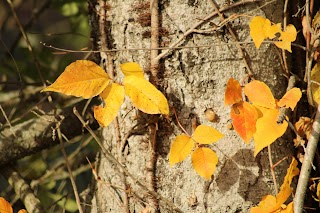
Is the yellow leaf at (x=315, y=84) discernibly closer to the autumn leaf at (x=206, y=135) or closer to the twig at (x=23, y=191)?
the autumn leaf at (x=206, y=135)

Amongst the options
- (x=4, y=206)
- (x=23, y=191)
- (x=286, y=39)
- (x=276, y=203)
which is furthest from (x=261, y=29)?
(x=23, y=191)

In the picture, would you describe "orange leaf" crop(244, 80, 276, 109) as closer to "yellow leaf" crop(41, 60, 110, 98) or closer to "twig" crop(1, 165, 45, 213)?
"yellow leaf" crop(41, 60, 110, 98)

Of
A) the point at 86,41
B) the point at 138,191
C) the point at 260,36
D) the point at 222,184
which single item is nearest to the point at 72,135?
the point at 86,41

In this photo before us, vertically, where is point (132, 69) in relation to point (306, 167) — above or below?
above

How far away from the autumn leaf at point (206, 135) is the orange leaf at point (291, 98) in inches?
7.2

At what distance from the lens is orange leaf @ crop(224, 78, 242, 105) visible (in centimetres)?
135

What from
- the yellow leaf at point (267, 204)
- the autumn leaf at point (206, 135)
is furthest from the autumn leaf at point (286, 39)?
the yellow leaf at point (267, 204)

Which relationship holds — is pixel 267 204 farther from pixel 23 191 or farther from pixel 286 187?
pixel 23 191

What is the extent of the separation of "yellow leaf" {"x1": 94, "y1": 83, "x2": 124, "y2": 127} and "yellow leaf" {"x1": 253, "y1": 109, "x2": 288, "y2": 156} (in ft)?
1.05

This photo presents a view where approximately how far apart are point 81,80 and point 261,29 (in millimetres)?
426

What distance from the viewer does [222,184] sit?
142cm

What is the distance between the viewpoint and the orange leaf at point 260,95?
135 cm

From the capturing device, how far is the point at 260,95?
135 cm

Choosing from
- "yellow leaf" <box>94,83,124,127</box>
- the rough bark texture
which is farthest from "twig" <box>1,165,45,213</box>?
"yellow leaf" <box>94,83,124,127</box>
